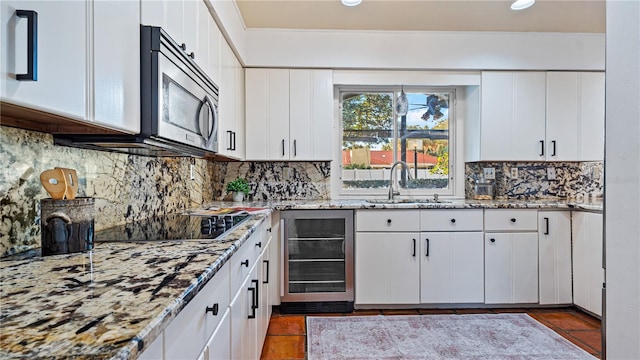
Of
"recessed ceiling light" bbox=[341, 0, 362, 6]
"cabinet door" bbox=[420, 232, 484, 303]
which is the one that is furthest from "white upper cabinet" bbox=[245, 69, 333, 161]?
"cabinet door" bbox=[420, 232, 484, 303]

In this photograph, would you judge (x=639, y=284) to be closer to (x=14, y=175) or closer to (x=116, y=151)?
(x=14, y=175)

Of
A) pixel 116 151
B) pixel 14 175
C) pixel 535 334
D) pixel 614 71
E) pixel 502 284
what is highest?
pixel 614 71

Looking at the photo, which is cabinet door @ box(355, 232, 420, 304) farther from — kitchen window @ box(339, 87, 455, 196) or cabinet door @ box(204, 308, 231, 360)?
cabinet door @ box(204, 308, 231, 360)

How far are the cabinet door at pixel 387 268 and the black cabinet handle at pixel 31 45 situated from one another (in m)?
2.43

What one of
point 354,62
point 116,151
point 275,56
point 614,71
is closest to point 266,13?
point 275,56

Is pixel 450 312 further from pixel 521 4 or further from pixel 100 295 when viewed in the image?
pixel 100 295

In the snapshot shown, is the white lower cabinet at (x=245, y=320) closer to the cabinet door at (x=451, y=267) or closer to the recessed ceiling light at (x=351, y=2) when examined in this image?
the cabinet door at (x=451, y=267)

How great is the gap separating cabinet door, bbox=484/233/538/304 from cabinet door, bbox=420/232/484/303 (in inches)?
3.3

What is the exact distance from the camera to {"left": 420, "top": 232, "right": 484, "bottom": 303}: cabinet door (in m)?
2.88

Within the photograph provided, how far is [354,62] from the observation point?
10.3 ft

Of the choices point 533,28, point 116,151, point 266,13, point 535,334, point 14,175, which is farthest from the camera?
point 533,28

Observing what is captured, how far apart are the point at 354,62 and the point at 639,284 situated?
2.76 m

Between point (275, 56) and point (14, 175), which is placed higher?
point (275, 56)

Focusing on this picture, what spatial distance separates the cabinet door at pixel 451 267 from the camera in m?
2.88
